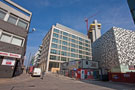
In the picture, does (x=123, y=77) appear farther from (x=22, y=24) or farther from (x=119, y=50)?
(x=119, y=50)

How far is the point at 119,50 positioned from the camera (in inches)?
2226

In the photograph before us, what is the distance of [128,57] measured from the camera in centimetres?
5709

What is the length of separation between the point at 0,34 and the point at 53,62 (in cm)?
3960

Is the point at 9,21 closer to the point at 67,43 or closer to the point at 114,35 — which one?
the point at 67,43

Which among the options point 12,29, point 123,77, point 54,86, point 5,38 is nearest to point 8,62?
point 5,38

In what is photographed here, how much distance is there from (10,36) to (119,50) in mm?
62693

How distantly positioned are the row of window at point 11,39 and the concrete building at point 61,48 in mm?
33298

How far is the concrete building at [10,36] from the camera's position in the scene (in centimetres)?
1553

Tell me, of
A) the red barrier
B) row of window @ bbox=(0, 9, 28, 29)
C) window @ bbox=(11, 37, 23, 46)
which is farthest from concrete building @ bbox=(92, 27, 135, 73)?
row of window @ bbox=(0, 9, 28, 29)

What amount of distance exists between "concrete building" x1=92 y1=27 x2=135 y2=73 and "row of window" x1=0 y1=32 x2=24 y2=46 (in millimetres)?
57384

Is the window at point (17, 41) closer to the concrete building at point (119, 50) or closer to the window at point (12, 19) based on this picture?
the window at point (12, 19)

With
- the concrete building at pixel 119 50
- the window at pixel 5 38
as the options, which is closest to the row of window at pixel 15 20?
the window at pixel 5 38

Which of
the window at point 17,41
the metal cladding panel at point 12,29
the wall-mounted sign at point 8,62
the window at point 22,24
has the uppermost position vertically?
the window at point 22,24

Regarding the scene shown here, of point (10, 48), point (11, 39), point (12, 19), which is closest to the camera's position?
point (10, 48)
